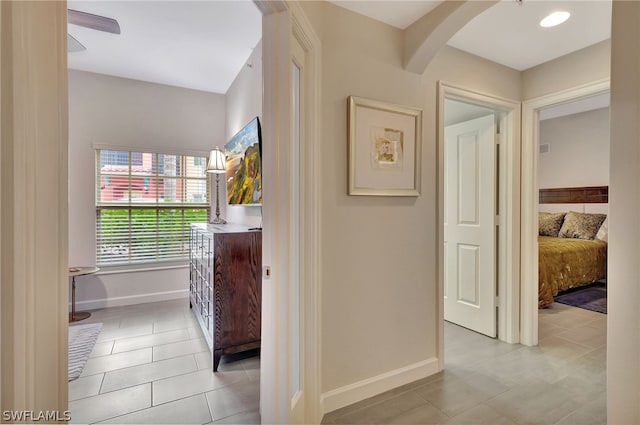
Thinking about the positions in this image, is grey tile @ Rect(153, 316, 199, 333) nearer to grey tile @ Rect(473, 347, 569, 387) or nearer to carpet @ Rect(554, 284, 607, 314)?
grey tile @ Rect(473, 347, 569, 387)

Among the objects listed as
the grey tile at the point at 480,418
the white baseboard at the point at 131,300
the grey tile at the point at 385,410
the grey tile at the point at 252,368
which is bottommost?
the grey tile at the point at 385,410

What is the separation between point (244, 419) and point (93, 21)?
317cm

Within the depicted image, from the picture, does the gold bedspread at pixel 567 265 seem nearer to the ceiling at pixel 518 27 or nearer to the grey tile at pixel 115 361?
the ceiling at pixel 518 27

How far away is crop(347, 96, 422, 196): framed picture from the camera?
196 centimetres

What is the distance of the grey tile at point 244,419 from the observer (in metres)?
1.78

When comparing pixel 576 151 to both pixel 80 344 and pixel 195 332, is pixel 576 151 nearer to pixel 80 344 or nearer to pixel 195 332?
pixel 195 332

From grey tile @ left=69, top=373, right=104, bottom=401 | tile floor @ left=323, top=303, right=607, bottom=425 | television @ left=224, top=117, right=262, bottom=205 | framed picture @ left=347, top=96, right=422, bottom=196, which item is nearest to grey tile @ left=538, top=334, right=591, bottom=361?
tile floor @ left=323, top=303, right=607, bottom=425

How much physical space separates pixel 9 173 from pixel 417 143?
83.8 inches

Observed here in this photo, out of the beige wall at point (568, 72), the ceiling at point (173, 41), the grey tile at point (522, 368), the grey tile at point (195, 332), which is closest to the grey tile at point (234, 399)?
the grey tile at point (195, 332)

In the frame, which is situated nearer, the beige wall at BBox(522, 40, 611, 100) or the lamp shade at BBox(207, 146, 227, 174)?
the beige wall at BBox(522, 40, 611, 100)

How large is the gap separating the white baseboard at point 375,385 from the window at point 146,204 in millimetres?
3067

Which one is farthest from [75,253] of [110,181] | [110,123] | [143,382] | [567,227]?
→ [567,227]

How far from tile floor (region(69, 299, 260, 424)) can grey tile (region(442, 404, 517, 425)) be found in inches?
46.0

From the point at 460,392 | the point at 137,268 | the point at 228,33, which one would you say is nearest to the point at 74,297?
the point at 137,268
